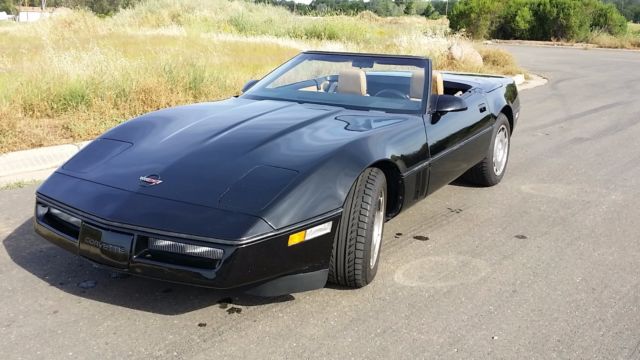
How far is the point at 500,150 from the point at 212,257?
12.7 feet

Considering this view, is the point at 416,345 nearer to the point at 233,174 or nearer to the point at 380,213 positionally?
the point at 380,213

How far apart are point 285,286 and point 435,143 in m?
1.70

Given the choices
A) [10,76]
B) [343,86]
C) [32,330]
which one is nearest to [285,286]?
[32,330]

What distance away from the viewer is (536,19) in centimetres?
4175

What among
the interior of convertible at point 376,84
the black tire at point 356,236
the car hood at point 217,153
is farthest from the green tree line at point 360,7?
the black tire at point 356,236

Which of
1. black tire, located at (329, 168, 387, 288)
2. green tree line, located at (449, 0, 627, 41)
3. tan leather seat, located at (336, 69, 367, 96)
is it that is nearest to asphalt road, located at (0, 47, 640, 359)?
black tire, located at (329, 168, 387, 288)

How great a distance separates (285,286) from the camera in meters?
3.03

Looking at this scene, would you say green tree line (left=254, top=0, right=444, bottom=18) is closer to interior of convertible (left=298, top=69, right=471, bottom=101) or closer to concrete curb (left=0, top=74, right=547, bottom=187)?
concrete curb (left=0, top=74, right=547, bottom=187)

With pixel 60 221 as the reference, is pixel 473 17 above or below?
above

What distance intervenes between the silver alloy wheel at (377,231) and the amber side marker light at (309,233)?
18.3 inches

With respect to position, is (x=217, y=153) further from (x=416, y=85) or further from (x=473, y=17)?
(x=473, y=17)

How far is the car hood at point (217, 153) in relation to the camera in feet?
10.0

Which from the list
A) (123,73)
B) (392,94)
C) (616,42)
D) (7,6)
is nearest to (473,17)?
(616,42)

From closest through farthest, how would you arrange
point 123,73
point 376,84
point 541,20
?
point 376,84
point 123,73
point 541,20
